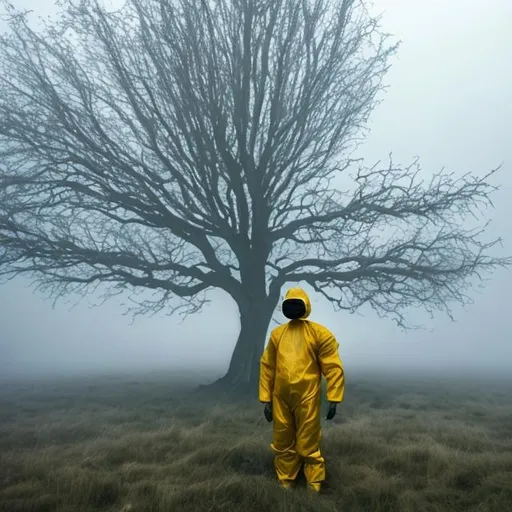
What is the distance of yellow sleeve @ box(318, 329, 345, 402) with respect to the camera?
4363 mm

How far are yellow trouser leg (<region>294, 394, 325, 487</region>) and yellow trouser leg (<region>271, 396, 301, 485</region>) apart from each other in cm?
7

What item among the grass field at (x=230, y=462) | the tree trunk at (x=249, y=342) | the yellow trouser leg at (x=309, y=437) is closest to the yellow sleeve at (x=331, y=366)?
the yellow trouser leg at (x=309, y=437)

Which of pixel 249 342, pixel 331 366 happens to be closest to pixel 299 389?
pixel 331 366

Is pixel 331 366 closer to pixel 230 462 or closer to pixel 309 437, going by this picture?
pixel 309 437

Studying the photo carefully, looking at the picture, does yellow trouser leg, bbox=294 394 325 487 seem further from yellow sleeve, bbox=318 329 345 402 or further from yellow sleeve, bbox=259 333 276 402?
yellow sleeve, bbox=259 333 276 402

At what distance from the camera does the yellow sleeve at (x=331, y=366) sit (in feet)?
14.3

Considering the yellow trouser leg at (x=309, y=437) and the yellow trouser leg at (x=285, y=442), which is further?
the yellow trouser leg at (x=285, y=442)

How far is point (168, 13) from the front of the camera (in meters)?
10.3

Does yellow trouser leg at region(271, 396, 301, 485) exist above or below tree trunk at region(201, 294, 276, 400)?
below

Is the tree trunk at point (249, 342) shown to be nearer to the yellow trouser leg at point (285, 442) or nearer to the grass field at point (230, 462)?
the grass field at point (230, 462)

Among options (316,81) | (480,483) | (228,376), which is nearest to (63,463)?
(480,483)

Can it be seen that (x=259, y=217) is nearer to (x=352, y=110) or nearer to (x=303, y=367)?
(x=352, y=110)

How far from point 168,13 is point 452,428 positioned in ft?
33.2

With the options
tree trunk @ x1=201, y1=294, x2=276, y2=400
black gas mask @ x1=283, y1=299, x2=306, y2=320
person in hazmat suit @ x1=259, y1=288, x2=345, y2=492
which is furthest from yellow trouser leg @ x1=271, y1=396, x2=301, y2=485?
tree trunk @ x1=201, y1=294, x2=276, y2=400
